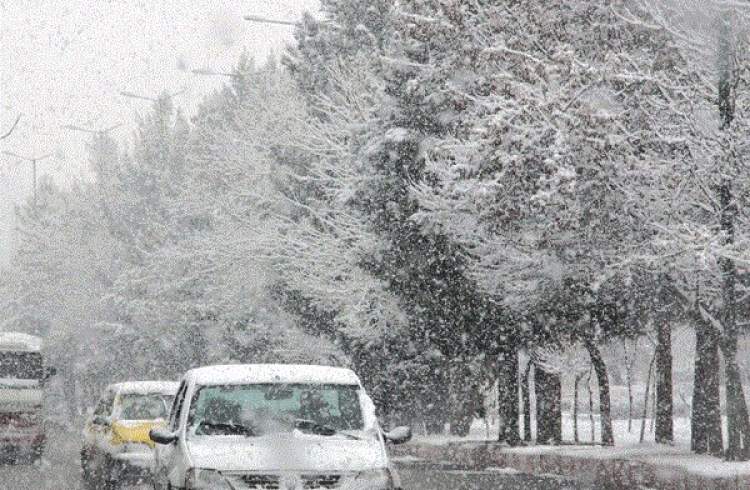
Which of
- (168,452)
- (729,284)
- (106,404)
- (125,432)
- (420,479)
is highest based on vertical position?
(729,284)

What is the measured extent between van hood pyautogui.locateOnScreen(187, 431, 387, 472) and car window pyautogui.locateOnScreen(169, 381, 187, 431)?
44.9 inches

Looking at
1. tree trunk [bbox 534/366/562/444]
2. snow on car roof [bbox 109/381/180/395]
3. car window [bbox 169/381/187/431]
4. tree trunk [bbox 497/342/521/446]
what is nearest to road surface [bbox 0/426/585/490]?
snow on car roof [bbox 109/381/180/395]

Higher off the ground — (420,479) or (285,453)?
(285,453)

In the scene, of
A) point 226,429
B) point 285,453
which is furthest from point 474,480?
point 285,453

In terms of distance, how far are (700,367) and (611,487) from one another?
350 centimetres

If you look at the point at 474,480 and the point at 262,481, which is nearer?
the point at 262,481

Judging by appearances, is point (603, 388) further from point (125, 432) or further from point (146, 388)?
point (125, 432)

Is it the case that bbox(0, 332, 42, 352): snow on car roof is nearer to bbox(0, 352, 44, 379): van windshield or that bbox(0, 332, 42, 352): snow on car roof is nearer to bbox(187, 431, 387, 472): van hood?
bbox(0, 352, 44, 379): van windshield

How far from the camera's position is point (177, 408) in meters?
12.3

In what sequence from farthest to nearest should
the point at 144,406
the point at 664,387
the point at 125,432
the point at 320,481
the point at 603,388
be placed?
the point at 603,388
the point at 664,387
the point at 144,406
the point at 125,432
the point at 320,481

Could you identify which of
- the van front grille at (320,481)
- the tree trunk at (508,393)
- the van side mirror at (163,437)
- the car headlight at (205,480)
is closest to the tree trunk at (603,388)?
the tree trunk at (508,393)

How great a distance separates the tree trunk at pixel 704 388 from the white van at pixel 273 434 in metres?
12.5

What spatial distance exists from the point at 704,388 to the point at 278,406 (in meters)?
13.7

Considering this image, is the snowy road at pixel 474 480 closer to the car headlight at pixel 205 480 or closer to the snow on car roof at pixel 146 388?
the snow on car roof at pixel 146 388
